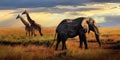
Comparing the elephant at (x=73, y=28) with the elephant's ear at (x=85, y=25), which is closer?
the elephant at (x=73, y=28)

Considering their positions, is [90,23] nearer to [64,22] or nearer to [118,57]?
[64,22]

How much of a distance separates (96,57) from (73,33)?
22.6 feet

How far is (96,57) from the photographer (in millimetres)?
18391

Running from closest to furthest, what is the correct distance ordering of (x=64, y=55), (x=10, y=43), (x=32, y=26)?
(x=64, y=55)
(x=10, y=43)
(x=32, y=26)

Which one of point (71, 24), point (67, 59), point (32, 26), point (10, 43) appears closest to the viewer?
point (67, 59)

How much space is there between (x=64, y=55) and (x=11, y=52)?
8.78 ft

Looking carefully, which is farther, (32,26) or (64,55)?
(32,26)

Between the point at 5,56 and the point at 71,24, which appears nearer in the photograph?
the point at 5,56

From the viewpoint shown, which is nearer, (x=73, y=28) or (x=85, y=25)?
(x=73, y=28)

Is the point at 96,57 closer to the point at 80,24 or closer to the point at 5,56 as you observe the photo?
the point at 5,56

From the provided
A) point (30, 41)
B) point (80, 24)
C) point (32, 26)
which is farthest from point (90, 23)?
point (32, 26)

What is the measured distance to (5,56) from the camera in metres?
18.3

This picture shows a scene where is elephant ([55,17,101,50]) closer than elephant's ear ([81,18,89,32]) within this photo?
Yes

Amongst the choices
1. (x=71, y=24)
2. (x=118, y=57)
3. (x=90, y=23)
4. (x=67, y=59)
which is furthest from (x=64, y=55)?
(x=90, y=23)
